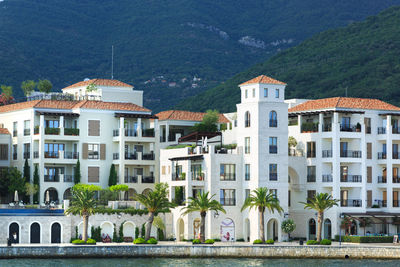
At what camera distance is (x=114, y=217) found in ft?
290

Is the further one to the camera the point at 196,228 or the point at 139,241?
the point at 196,228

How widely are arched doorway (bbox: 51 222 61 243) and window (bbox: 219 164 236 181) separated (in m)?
16.8

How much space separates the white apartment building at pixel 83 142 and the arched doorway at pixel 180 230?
11497 millimetres

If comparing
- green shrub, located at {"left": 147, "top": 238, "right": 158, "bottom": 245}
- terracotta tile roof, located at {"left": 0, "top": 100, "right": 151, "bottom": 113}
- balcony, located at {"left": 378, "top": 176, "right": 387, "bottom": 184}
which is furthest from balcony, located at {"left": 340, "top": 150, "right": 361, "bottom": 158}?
terracotta tile roof, located at {"left": 0, "top": 100, "right": 151, "bottom": 113}

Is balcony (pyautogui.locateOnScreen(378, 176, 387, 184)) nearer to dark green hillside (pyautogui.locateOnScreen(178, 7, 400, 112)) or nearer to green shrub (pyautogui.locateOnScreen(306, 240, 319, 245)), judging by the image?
green shrub (pyautogui.locateOnScreen(306, 240, 319, 245))

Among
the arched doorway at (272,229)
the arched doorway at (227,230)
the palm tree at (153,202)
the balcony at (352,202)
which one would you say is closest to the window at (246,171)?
the arched doorway at (227,230)

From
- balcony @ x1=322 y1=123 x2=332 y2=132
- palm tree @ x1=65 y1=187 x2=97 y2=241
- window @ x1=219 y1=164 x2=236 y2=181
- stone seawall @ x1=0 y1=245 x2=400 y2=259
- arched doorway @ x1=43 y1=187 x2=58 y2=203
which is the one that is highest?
balcony @ x1=322 y1=123 x2=332 y2=132

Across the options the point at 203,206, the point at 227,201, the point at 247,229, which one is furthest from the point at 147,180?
the point at 203,206

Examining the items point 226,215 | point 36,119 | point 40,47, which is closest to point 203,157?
point 226,215

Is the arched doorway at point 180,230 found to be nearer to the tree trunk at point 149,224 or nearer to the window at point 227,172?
the tree trunk at point 149,224

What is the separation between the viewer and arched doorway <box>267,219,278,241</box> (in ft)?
299

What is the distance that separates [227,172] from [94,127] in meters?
18.7

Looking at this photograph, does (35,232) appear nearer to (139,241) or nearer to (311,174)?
(139,241)

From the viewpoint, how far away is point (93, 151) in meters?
101
